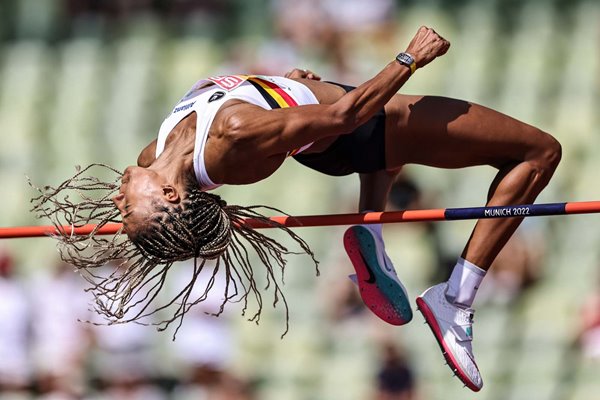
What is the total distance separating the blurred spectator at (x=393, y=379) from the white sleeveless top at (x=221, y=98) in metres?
3.34

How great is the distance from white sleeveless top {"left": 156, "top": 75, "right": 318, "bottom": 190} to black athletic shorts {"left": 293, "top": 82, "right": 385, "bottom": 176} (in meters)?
0.23

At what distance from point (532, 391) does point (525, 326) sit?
450mm

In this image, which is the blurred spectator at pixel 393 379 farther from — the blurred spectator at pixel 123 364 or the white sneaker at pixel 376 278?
the white sneaker at pixel 376 278

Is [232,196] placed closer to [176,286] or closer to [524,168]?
[176,286]

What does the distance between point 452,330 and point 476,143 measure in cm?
86

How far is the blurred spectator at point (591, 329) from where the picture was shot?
9.09 meters

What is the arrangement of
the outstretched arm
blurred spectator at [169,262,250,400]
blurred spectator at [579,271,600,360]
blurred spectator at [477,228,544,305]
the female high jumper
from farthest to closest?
1. blurred spectator at [477,228,544,305]
2. blurred spectator at [169,262,250,400]
3. blurred spectator at [579,271,600,360]
4. the female high jumper
5. the outstretched arm

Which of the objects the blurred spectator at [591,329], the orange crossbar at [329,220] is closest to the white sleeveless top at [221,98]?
the orange crossbar at [329,220]

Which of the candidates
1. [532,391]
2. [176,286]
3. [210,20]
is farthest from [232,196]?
[532,391]

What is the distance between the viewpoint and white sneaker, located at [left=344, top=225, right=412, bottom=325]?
21.9ft

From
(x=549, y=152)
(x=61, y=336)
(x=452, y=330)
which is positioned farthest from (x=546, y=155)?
(x=61, y=336)

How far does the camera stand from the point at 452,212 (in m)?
6.13

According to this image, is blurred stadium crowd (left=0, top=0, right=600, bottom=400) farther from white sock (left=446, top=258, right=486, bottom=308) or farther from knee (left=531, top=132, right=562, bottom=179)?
Answer: knee (left=531, top=132, right=562, bottom=179)

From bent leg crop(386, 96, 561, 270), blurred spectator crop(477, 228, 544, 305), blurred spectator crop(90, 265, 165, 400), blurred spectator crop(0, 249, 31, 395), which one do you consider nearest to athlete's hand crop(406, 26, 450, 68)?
bent leg crop(386, 96, 561, 270)
